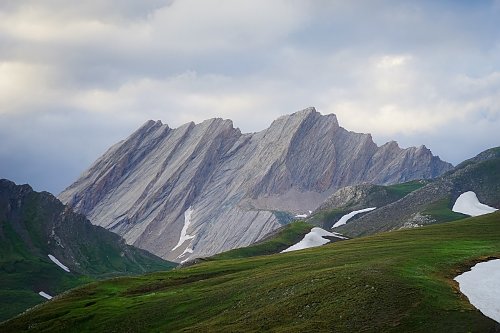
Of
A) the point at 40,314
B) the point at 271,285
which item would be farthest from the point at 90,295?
the point at 271,285

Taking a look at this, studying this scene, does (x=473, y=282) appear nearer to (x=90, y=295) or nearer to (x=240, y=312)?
(x=240, y=312)

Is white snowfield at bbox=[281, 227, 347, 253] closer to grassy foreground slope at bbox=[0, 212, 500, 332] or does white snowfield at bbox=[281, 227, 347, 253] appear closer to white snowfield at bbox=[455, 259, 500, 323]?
grassy foreground slope at bbox=[0, 212, 500, 332]

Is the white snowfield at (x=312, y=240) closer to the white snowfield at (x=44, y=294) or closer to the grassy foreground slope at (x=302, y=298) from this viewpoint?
the grassy foreground slope at (x=302, y=298)

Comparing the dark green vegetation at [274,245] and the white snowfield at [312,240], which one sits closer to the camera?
the dark green vegetation at [274,245]

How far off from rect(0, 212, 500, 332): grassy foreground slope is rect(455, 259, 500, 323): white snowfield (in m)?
1.01

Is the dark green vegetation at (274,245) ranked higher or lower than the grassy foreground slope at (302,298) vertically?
higher

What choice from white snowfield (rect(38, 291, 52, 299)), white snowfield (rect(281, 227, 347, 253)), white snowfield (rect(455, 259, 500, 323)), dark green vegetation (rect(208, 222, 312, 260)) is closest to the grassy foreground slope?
white snowfield (rect(455, 259, 500, 323))

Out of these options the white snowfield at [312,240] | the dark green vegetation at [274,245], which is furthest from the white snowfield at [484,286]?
the white snowfield at [312,240]

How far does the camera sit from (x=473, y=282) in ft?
177

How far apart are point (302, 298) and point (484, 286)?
17263 millimetres

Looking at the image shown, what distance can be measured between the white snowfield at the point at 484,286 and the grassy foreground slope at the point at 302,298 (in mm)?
1010

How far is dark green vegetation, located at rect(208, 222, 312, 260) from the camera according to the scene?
154 meters

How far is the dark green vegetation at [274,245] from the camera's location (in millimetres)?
153875

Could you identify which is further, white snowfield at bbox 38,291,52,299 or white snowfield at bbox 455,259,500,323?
white snowfield at bbox 38,291,52,299
